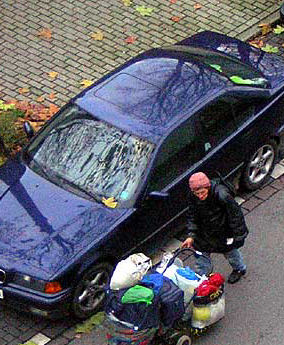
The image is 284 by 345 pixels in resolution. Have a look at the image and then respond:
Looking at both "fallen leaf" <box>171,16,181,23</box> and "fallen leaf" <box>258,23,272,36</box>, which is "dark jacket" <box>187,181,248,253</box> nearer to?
"fallen leaf" <box>258,23,272,36</box>

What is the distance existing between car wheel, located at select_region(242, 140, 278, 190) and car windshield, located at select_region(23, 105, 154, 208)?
5.53 ft

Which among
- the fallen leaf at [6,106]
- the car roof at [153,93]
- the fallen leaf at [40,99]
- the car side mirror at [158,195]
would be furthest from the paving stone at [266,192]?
the fallen leaf at [6,106]

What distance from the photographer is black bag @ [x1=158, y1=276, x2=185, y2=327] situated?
9.50 m

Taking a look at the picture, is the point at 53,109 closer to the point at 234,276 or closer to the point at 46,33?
the point at 46,33

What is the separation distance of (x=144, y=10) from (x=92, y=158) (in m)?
4.84

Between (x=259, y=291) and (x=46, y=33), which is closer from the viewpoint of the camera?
(x=259, y=291)

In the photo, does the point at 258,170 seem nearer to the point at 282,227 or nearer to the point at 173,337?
the point at 282,227

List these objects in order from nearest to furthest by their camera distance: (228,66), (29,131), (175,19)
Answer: (29,131), (228,66), (175,19)

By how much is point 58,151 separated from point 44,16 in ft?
14.7

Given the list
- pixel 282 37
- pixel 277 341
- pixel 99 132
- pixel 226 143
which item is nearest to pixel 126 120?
pixel 99 132

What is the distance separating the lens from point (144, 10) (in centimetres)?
1527

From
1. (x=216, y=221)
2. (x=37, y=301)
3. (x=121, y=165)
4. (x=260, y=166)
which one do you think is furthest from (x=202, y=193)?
(x=260, y=166)

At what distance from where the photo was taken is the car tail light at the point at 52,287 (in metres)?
9.98

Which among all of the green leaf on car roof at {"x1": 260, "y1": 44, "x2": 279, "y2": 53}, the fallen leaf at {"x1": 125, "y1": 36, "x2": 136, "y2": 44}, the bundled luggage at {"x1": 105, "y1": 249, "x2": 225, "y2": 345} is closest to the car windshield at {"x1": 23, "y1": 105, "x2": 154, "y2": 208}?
the bundled luggage at {"x1": 105, "y1": 249, "x2": 225, "y2": 345}
